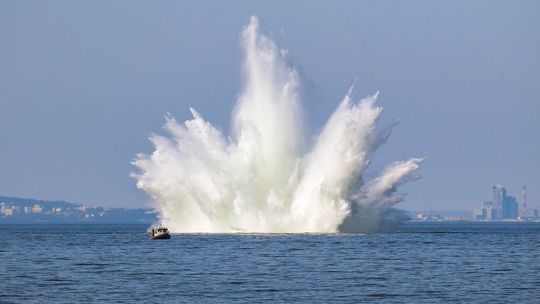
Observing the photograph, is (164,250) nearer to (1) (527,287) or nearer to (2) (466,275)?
(2) (466,275)

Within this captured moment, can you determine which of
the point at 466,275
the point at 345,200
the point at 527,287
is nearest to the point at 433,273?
the point at 466,275

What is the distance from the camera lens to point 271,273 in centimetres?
7175

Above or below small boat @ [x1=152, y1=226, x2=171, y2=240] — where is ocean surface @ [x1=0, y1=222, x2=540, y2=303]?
below

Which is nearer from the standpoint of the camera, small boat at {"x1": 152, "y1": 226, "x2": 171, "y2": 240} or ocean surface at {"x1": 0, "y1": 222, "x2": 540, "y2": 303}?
ocean surface at {"x1": 0, "y1": 222, "x2": 540, "y2": 303}

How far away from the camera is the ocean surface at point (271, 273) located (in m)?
58.0

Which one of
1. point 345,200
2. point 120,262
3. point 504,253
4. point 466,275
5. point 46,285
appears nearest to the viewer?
point 46,285

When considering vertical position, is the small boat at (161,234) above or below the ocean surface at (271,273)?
above

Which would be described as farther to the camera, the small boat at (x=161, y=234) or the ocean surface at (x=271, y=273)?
the small boat at (x=161, y=234)

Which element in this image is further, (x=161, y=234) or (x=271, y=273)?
(x=161, y=234)

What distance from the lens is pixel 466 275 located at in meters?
70.8

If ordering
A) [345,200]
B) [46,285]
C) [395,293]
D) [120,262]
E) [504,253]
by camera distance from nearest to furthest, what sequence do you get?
1. [395,293]
2. [46,285]
3. [120,262]
4. [504,253]
5. [345,200]

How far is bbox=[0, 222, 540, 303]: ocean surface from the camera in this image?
5803cm

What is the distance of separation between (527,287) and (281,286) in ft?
44.0

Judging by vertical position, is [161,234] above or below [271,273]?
above
